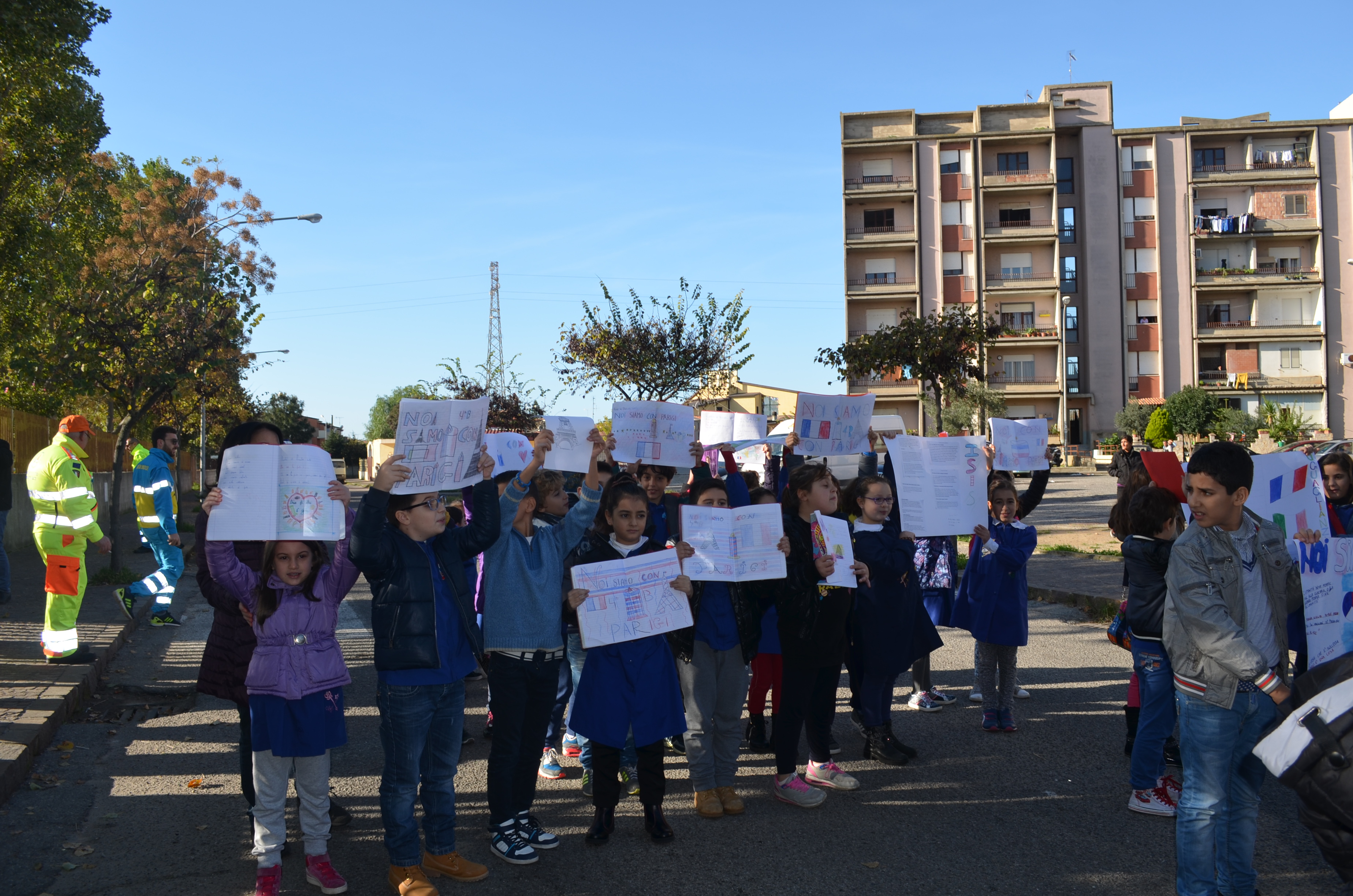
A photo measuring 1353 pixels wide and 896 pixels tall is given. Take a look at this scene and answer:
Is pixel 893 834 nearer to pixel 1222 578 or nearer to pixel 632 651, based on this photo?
pixel 632 651

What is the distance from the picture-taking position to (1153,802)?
515 centimetres

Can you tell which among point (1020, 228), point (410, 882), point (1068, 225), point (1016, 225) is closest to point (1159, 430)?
point (1020, 228)

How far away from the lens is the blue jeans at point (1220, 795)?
3826 millimetres

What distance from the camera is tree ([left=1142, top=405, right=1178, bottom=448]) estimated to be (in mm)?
43125

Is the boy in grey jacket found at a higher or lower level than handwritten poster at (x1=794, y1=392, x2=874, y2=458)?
lower

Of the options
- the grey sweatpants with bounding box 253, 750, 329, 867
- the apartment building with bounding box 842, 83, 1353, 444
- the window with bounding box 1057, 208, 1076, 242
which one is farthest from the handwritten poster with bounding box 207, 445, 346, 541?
the window with bounding box 1057, 208, 1076, 242

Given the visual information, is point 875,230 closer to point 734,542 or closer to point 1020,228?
point 1020,228

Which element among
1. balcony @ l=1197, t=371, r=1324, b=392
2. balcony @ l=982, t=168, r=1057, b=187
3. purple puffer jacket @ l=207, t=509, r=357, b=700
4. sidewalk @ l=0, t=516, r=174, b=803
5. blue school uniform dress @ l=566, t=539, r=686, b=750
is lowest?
sidewalk @ l=0, t=516, r=174, b=803

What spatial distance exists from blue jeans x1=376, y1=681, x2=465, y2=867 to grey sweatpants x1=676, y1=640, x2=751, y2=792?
1305 mm

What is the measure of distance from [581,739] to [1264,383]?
2464 inches

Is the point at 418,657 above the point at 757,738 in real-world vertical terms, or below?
above

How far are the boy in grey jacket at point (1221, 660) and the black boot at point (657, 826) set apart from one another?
2264mm

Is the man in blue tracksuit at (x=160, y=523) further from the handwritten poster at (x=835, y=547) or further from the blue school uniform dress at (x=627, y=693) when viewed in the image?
the handwritten poster at (x=835, y=547)

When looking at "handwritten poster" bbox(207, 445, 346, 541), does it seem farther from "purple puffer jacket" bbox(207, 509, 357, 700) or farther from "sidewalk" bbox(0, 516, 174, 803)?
"sidewalk" bbox(0, 516, 174, 803)
